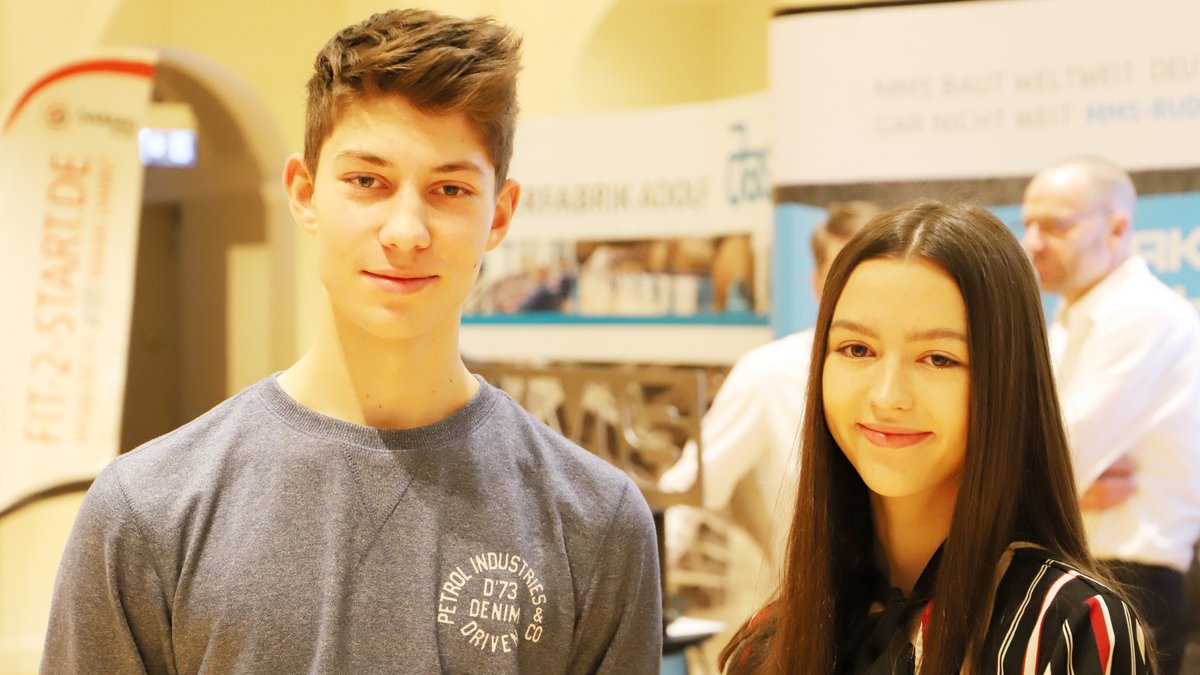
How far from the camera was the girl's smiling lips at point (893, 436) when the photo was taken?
183cm

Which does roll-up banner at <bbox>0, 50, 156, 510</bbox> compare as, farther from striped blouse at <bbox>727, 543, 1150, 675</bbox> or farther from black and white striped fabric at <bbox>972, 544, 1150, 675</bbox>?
black and white striped fabric at <bbox>972, 544, 1150, 675</bbox>

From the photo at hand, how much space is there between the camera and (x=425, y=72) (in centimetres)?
186

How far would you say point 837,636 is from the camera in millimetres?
1955

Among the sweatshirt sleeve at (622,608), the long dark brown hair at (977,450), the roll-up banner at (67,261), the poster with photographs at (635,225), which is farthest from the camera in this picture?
the roll-up banner at (67,261)

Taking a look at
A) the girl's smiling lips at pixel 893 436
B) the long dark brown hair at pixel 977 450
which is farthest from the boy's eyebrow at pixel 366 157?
the girl's smiling lips at pixel 893 436

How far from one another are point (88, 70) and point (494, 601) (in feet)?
17.6

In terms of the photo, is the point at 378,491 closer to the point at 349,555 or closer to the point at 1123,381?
the point at 349,555

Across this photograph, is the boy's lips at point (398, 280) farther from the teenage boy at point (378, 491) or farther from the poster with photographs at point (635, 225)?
the poster with photographs at point (635, 225)

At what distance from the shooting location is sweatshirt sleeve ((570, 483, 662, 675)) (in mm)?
1988

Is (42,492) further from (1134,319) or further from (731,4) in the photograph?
(1134,319)

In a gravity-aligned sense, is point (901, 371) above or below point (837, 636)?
above

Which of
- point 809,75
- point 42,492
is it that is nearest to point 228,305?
point 42,492

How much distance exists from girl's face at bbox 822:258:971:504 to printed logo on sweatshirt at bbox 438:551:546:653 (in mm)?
510

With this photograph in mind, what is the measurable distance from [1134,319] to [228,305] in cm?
492
